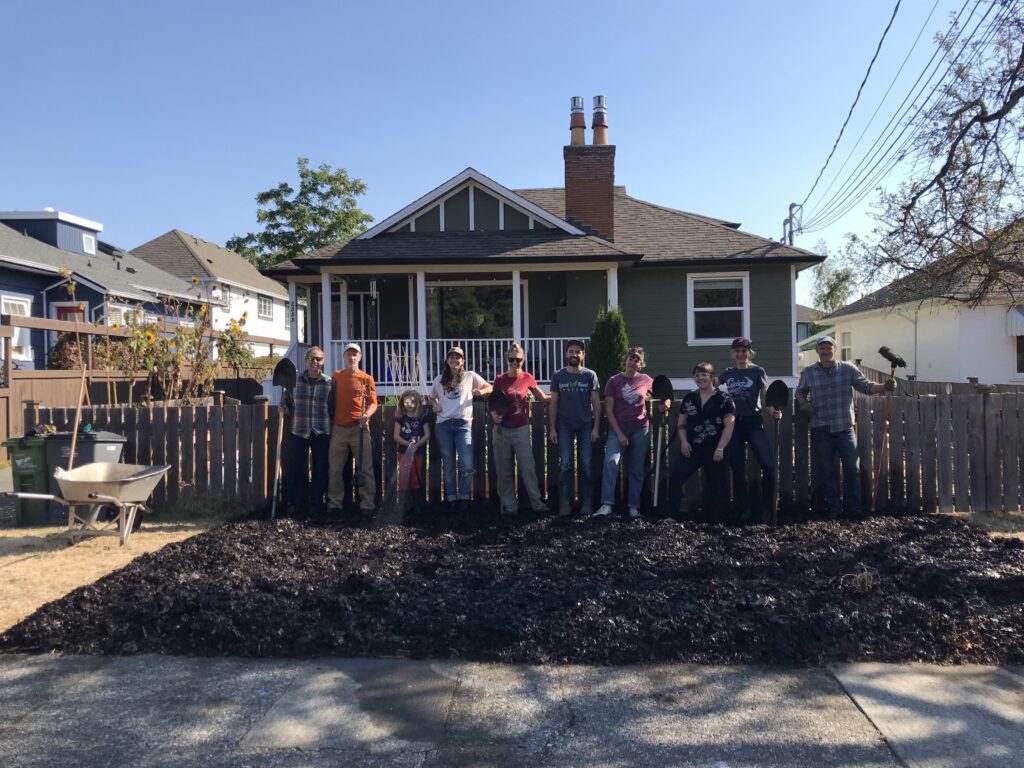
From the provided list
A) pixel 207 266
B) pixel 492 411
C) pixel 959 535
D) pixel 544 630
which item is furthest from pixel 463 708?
pixel 207 266

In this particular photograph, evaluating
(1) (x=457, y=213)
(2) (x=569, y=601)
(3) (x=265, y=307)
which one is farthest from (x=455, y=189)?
(3) (x=265, y=307)

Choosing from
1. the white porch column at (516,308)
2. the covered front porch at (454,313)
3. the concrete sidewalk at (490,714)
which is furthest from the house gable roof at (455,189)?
the concrete sidewalk at (490,714)

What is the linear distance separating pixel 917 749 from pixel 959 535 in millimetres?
3684

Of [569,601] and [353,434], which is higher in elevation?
[353,434]

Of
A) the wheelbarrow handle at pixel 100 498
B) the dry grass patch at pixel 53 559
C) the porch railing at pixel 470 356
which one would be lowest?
the dry grass patch at pixel 53 559

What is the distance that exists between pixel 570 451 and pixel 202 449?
3896mm

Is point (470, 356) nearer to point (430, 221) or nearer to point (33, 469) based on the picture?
point (430, 221)

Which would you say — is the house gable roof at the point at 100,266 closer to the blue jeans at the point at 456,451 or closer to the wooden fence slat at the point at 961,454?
the blue jeans at the point at 456,451

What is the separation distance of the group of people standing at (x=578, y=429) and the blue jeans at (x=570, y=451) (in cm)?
1

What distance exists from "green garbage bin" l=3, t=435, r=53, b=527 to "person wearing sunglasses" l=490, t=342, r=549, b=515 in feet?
14.9

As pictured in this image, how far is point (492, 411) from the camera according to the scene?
7449 millimetres

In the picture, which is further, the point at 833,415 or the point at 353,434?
the point at 353,434

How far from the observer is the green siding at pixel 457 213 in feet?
52.9

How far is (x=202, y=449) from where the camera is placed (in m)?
8.04
